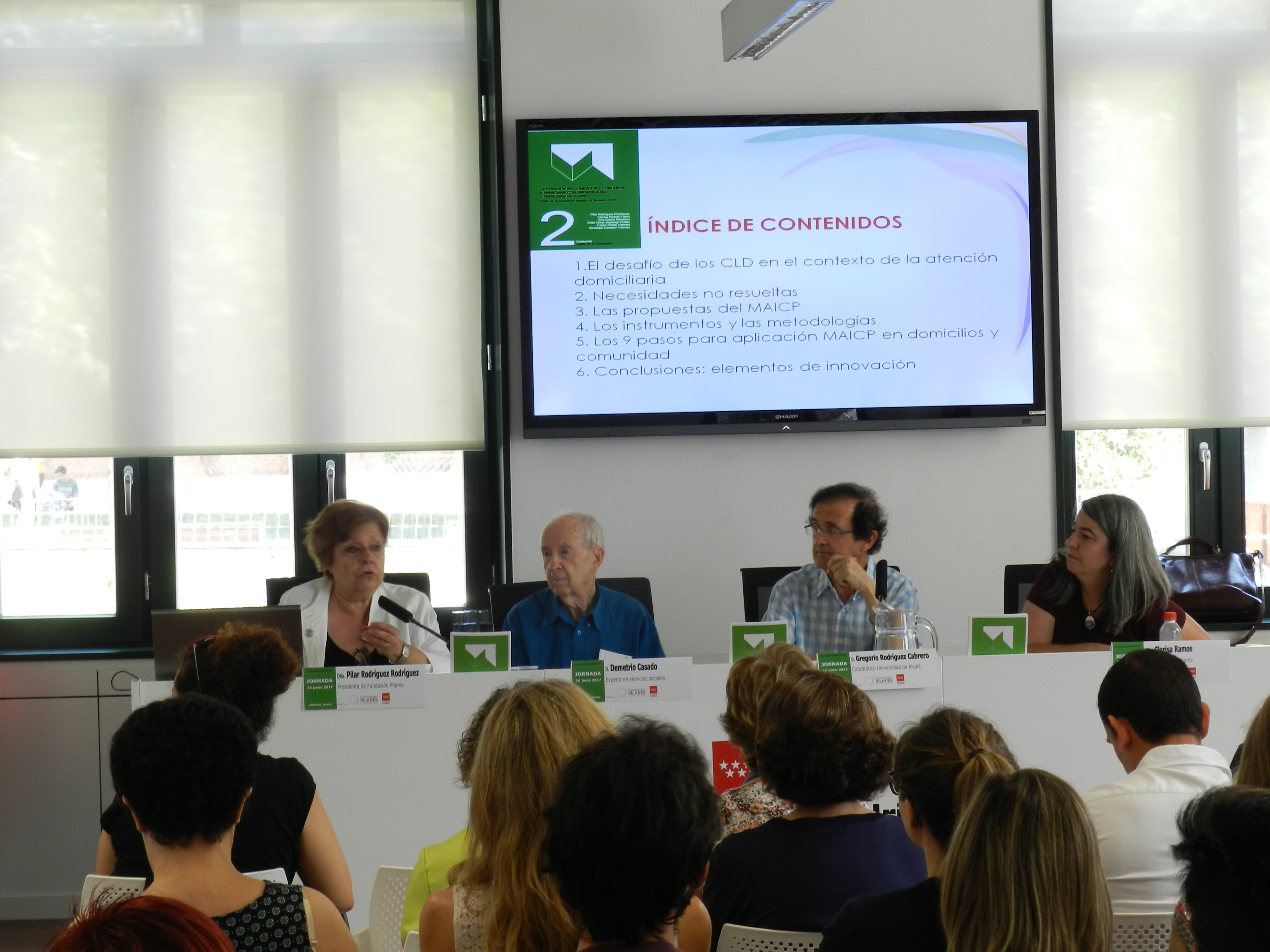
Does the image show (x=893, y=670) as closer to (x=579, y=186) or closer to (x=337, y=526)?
(x=337, y=526)

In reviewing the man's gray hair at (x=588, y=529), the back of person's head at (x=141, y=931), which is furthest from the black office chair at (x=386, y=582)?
the back of person's head at (x=141, y=931)

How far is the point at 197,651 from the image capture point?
97.4 inches

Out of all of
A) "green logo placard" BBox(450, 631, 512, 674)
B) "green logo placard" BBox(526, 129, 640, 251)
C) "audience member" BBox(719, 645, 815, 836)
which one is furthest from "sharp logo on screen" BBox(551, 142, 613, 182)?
"audience member" BBox(719, 645, 815, 836)

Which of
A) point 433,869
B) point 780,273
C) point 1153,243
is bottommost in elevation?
point 433,869

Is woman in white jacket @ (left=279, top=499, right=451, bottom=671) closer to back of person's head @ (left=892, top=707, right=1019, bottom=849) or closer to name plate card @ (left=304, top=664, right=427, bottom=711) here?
name plate card @ (left=304, top=664, right=427, bottom=711)

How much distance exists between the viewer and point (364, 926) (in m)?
2.85

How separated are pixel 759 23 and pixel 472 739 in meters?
2.95

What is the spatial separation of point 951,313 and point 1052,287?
435 millimetres

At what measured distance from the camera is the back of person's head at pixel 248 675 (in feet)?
7.72

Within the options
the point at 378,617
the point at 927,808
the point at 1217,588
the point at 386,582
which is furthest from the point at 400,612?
the point at 1217,588

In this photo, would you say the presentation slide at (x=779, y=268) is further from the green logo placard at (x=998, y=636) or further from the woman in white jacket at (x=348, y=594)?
the green logo placard at (x=998, y=636)

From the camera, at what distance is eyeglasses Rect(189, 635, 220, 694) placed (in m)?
2.38

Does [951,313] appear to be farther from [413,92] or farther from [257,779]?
[257,779]

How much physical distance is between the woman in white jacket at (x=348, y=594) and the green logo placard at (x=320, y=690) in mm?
520
